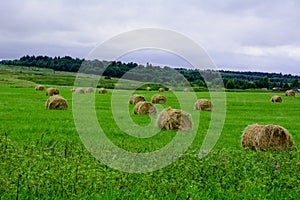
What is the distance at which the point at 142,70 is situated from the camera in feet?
198

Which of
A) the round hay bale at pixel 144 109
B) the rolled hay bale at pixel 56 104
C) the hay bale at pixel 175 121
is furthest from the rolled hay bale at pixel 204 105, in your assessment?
the hay bale at pixel 175 121

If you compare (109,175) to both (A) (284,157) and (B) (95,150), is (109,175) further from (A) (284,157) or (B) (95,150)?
(A) (284,157)

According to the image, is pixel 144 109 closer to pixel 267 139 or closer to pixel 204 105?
pixel 204 105

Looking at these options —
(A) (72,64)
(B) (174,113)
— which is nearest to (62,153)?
(B) (174,113)

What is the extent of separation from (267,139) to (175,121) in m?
5.61

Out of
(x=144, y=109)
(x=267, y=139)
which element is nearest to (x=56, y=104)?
(x=144, y=109)

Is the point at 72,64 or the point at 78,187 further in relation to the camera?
the point at 72,64

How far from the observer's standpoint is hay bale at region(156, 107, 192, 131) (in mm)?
19297

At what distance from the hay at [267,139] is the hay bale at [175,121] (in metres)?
4.81

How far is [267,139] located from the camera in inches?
573

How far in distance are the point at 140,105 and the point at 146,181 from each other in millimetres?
18964

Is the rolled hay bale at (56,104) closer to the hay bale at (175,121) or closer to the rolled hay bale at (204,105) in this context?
the rolled hay bale at (204,105)

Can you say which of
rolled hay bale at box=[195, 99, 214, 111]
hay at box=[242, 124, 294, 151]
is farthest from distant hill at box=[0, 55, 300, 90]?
hay at box=[242, 124, 294, 151]

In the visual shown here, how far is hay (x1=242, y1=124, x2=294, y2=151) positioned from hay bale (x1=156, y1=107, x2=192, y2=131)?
4807 mm
